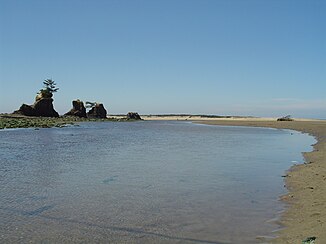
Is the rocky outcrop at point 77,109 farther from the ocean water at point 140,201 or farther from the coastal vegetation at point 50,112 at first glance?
the ocean water at point 140,201

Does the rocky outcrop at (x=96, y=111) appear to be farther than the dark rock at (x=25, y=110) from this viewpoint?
Yes

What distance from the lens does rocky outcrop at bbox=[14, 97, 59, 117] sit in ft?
253

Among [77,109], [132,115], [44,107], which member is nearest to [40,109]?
[44,107]

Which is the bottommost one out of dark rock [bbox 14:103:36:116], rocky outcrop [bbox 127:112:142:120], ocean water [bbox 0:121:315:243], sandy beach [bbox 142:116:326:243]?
ocean water [bbox 0:121:315:243]

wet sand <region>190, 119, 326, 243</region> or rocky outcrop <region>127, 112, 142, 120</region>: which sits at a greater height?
rocky outcrop <region>127, 112, 142, 120</region>

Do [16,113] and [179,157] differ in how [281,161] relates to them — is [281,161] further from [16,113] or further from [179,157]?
[16,113]

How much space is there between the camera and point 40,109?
260 feet

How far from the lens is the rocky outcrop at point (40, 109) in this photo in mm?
77037

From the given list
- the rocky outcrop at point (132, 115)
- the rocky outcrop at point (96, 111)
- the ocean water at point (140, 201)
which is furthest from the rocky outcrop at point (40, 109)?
the ocean water at point (140, 201)

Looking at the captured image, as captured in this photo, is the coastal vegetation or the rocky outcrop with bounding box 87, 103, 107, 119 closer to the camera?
the coastal vegetation

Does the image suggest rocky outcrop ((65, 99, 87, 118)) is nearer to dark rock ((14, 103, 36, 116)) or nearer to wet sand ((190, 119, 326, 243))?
dark rock ((14, 103, 36, 116))

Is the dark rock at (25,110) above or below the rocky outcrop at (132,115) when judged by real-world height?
above

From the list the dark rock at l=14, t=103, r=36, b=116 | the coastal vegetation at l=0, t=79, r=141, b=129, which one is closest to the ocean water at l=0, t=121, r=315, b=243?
the coastal vegetation at l=0, t=79, r=141, b=129

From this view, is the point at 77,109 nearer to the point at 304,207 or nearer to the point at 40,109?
the point at 40,109
